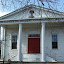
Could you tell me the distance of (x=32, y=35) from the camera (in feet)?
51.9

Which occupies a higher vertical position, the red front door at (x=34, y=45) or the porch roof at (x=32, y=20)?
the porch roof at (x=32, y=20)

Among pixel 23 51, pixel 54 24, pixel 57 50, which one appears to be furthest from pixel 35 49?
pixel 54 24

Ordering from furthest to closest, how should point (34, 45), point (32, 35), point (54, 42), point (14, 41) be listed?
point (14, 41)
point (32, 35)
point (34, 45)
point (54, 42)

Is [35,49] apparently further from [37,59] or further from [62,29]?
[62,29]

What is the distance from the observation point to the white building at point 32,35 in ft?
47.3

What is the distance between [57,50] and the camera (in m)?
15.2

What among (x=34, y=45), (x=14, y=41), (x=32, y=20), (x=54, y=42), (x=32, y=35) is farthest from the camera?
(x=14, y=41)

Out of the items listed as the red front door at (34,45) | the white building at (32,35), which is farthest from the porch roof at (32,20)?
the red front door at (34,45)

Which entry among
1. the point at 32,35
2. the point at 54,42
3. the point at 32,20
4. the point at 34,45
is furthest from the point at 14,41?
the point at 54,42

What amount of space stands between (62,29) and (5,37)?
21.3 ft

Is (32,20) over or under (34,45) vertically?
over

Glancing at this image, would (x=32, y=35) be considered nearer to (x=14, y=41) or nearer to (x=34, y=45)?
(x=34, y=45)

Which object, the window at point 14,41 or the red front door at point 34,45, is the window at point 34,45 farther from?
the window at point 14,41

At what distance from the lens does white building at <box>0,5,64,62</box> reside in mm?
14422
